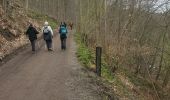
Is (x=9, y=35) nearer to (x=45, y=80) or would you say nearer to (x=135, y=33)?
(x=135, y=33)

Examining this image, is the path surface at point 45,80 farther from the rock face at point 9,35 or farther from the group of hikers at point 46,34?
the group of hikers at point 46,34

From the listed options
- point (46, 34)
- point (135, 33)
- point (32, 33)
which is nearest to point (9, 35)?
point (46, 34)

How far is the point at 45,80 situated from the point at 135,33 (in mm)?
17436

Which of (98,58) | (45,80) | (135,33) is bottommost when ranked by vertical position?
(45,80)

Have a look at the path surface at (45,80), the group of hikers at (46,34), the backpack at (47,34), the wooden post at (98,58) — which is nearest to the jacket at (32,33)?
the group of hikers at (46,34)

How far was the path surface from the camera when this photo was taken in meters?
11.3

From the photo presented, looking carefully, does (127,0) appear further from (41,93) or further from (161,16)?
(41,93)

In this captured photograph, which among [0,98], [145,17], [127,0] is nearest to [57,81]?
[0,98]

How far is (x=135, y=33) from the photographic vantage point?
29.8 m

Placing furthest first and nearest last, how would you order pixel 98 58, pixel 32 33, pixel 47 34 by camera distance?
1. pixel 47 34
2. pixel 32 33
3. pixel 98 58

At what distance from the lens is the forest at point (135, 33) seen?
22062mm

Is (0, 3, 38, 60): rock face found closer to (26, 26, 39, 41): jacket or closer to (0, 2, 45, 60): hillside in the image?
(0, 2, 45, 60): hillside

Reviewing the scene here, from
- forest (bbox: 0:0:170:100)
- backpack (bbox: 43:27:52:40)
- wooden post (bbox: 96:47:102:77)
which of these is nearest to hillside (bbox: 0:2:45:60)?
forest (bbox: 0:0:170:100)

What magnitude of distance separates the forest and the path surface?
12.9ft
